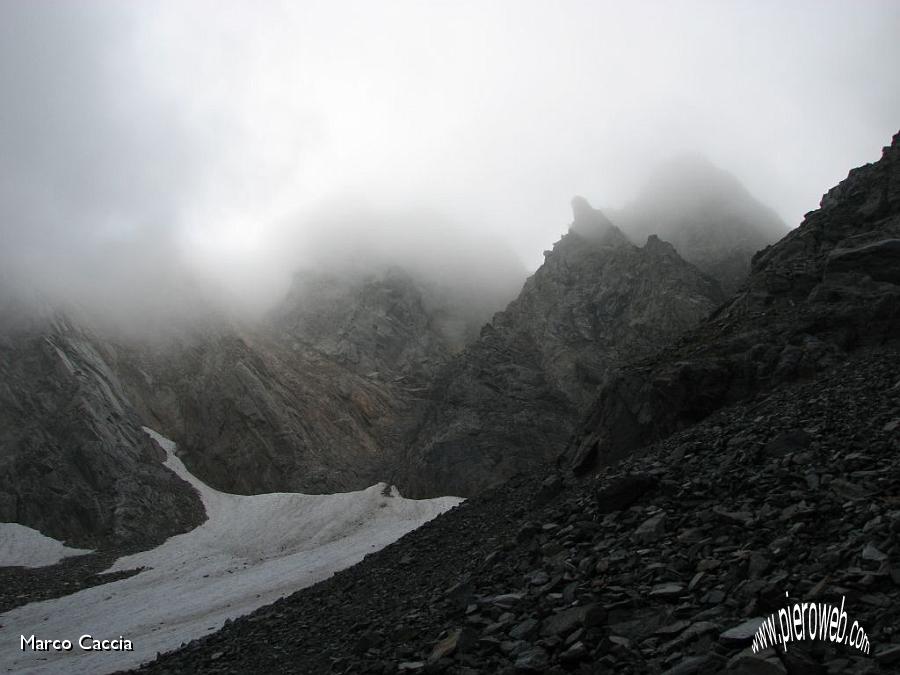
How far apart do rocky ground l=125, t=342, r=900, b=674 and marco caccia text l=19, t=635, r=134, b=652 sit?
7.73 metres

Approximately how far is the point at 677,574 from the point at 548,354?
249 ft

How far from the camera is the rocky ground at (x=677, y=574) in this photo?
7.91m

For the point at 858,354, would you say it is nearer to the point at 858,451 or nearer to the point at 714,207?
the point at 858,451

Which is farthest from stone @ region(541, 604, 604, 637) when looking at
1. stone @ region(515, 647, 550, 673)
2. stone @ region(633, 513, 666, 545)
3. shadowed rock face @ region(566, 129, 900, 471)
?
shadowed rock face @ region(566, 129, 900, 471)

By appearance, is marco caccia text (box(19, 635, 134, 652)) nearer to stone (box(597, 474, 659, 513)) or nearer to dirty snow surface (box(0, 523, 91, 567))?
stone (box(597, 474, 659, 513))

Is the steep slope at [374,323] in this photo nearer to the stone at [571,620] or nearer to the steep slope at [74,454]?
the steep slope at [74,454]

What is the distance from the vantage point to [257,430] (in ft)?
271

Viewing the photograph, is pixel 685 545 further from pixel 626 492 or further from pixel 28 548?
pixel 28 548

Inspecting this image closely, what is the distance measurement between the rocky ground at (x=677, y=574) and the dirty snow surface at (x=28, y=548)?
41856mm

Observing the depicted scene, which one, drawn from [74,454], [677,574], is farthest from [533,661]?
[74,454]

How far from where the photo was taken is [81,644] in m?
28.5

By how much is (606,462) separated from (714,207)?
298ft

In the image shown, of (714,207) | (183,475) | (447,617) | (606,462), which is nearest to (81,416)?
(183,475)

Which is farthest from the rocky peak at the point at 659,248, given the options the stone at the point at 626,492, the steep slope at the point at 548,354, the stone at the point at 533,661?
the stone at the point at 533,661
